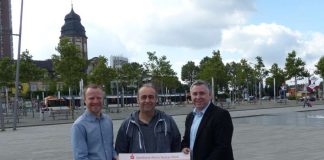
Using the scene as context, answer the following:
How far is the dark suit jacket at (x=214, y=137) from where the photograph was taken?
14.6 ft

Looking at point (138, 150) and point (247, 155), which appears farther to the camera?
point (247, 155)

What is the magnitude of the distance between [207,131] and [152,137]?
542 millimetres

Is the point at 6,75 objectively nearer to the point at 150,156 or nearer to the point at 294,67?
the point at 294,67

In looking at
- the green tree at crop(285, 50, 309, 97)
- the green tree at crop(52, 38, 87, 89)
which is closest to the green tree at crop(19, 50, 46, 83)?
the green tree at crop(52, 38, 87, 89)

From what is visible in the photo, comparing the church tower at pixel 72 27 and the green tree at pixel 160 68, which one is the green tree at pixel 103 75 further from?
the church tower at pixel 72 27

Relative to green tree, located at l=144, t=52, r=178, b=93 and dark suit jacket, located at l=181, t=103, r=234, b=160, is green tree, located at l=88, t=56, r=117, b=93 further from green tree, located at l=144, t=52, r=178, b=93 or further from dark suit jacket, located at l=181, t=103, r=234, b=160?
dark suit jacket, located at l=181, t=103, r=234, b=160

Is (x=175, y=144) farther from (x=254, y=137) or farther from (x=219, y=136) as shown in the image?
(x=254, y=137)

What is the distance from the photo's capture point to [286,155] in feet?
37.3

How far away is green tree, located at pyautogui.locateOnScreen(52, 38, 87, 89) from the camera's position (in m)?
45.0

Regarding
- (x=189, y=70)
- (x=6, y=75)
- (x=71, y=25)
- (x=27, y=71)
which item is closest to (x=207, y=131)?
(x=27, y=71)

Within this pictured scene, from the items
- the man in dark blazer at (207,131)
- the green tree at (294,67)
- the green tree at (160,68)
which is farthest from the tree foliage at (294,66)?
the man in dark blazer at (207,131)

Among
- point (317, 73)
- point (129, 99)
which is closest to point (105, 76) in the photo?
point (129, 99)

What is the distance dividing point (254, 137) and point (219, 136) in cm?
1208

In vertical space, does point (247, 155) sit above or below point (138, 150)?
below
